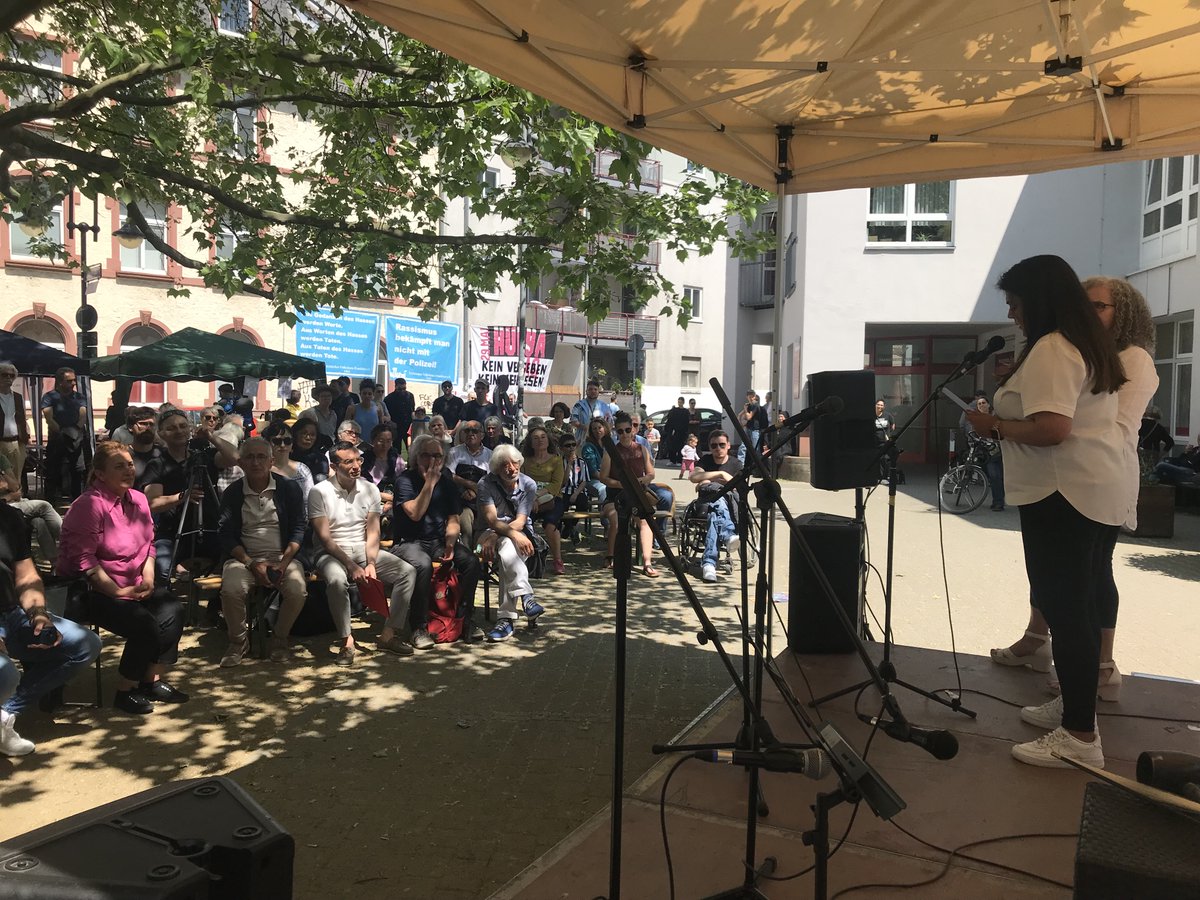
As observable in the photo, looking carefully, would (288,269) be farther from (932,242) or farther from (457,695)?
(932,242)

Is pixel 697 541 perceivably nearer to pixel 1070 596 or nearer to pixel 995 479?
pixel 1070 596

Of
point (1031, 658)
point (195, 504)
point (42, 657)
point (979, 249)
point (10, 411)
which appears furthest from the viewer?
point (979, 249)

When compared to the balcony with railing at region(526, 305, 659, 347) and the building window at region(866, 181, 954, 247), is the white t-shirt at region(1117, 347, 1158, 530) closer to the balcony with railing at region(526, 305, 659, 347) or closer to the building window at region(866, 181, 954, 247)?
the building window at region(866, 181, 954, 247)

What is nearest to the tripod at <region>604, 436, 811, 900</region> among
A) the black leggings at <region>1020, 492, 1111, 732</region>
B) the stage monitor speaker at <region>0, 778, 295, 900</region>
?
the stage monitor speaker at <region>0, 778, 295, 900</region>

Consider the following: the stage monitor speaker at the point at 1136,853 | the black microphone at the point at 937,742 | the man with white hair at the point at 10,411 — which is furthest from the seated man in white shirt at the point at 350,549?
the man with white hair at the point at 10,411

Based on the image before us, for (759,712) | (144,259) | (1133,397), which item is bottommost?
(759,712)

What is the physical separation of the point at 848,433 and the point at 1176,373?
46.7ft

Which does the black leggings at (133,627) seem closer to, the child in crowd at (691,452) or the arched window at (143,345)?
the child in crowd at (691,452)

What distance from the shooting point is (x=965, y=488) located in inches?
527

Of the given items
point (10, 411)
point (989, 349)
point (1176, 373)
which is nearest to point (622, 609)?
point (989, 349)

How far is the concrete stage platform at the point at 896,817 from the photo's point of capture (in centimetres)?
277

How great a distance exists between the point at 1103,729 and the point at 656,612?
3.93 m

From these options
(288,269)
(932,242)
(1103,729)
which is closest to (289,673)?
(1103,729)

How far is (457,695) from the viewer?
539 centimetres
